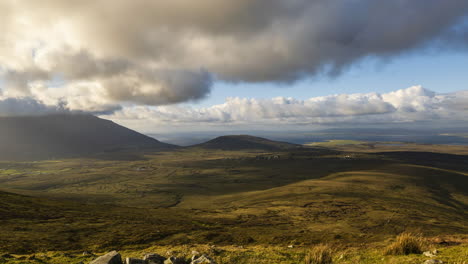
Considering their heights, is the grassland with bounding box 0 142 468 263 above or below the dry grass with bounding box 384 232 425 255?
below

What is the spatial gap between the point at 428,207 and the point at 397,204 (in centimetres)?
1238

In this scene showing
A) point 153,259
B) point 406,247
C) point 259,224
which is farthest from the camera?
point 259,224

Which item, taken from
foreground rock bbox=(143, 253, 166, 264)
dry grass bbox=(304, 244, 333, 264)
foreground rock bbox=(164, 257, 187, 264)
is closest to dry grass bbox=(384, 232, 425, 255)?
dry grass bbox=(304, 244, 333, 264)

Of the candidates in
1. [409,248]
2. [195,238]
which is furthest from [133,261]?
[195,238]

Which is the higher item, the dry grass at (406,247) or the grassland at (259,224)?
the dry grass at (406,247)

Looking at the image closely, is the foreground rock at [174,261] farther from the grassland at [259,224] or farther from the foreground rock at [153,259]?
the grassland at [259,224]

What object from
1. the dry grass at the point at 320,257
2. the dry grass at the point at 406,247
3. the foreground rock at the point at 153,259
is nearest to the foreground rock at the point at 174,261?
the foreground rock at the point at 153,259

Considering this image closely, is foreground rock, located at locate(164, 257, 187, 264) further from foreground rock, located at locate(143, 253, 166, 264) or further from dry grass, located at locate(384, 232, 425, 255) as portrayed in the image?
dry grass, located at locate(384, 232, 425, 255)

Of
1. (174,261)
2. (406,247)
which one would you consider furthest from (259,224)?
(174,261)

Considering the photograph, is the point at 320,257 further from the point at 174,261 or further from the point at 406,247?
the point at 174,261

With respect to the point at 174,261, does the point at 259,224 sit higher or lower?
lower

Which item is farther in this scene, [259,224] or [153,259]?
[259,224]

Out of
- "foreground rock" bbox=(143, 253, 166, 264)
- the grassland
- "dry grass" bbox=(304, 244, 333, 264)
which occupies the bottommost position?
the grassland

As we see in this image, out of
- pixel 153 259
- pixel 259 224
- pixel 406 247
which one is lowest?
pixel 259 224
